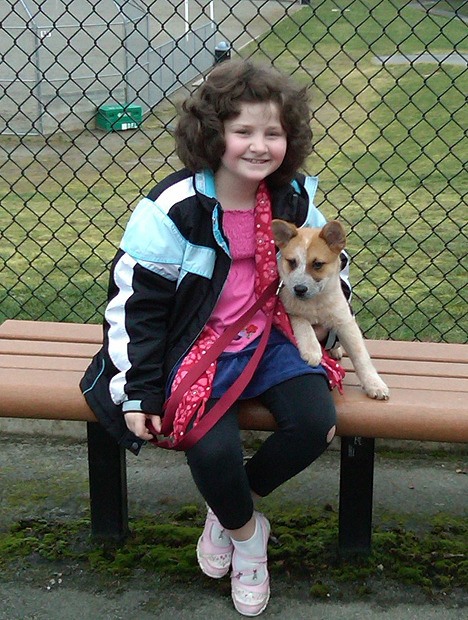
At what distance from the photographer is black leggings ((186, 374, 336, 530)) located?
97.3 inches

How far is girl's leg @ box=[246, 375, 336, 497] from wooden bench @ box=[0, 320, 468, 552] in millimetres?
59

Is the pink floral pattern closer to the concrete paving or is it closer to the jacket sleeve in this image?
the jacket sleeve

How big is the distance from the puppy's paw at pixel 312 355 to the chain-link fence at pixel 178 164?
90cm

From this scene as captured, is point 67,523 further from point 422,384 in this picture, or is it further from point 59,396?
point 422,384

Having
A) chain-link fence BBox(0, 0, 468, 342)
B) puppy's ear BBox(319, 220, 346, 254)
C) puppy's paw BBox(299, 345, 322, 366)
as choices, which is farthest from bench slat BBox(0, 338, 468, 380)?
chain-link fence BBox(0, 0, 468, 342)

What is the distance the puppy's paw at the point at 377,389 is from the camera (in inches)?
103

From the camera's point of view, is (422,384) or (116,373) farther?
(422,384)

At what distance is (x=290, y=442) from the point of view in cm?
254

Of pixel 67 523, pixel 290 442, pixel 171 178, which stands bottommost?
pixel 67 523

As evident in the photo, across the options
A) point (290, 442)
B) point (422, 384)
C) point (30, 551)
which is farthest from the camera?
point (30, 551)

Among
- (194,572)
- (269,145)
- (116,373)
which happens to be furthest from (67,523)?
(269,145)

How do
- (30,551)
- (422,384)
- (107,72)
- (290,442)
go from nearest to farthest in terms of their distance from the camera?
(290,442) → (422,384) → (30,551) → (107,72)

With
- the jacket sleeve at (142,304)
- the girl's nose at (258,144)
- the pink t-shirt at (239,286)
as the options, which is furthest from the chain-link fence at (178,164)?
the jacket sleeve at (142,304)

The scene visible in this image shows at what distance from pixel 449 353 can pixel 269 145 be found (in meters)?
0.96
